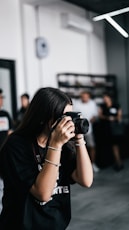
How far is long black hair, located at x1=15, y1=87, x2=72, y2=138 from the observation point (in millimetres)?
1082

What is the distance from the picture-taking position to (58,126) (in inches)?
39.2

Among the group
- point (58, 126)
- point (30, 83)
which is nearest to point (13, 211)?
point (58, 126)

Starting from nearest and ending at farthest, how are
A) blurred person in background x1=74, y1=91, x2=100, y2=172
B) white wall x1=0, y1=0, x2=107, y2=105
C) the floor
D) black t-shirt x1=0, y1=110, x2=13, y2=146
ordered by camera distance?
1. the floor
2. black t-shirt x1=0, y1=110, x2=13, y2=146
3. white wall x1=0, y1=0, x2=107, y2=105
4. blurred person in background x1=74, y1=91, x2=100, y2=172

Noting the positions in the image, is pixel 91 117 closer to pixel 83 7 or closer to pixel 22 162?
pixel 83 7

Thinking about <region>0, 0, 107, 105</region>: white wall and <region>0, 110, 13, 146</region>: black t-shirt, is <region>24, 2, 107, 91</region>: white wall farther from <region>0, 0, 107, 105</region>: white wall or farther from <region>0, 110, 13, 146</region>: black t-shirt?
<region>0, 110, 13, 146</region>: black t-shirt

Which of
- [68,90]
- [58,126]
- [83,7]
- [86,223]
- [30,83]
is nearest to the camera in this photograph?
[58,126]

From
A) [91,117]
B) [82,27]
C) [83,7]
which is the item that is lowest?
[91,117]

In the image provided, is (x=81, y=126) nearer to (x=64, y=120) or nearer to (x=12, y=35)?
(x=64, y=120)

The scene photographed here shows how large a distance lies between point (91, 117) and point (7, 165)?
207 inches

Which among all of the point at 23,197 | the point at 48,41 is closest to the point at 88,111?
the point at 48,41

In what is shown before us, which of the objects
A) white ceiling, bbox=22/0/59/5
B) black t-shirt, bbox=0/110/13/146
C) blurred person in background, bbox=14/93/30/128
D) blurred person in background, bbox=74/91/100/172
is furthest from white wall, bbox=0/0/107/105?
black t-shirt, bbox=0/110/13/146

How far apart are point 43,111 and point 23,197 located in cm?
27

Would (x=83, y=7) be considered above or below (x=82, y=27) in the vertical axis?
above

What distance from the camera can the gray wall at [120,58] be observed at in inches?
313
